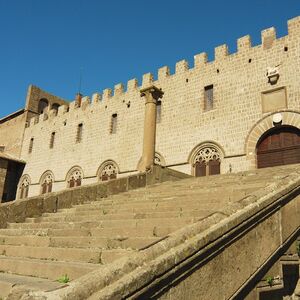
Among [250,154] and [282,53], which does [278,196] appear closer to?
[250,154]

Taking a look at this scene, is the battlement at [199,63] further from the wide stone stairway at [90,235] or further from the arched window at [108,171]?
the wide stone stairway at [90,235]

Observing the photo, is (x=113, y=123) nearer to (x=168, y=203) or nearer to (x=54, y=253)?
(x=168, y=203)

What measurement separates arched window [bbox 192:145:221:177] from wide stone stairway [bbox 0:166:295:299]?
6.87 metres

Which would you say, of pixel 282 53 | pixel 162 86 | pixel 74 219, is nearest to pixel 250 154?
pixel 282 53

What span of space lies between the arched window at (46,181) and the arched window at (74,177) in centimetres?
190

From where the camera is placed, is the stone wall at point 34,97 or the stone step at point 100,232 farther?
the stone wall at point 34,97

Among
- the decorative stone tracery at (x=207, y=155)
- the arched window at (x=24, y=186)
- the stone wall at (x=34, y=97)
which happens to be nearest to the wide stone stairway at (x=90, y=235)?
the decorative stone tracery at (x=207, y=155)

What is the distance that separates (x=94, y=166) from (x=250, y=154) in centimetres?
949

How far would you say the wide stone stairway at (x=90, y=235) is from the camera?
386cm

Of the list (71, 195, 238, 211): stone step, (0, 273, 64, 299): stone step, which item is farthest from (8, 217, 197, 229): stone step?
(0, 273, 64, 299): stone step

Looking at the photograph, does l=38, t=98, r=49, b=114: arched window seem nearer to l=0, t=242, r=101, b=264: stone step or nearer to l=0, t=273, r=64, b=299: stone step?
l=0, t=242, r=101, b=264: stone step

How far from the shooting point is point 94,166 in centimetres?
1936

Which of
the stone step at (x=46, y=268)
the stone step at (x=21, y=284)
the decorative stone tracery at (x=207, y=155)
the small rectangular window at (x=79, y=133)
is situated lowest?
the stone step at (x=21, y=284)

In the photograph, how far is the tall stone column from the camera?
10.9 meters
